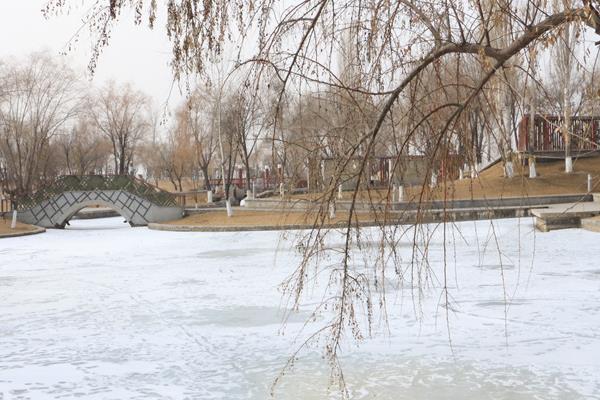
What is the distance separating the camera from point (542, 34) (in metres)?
2.66

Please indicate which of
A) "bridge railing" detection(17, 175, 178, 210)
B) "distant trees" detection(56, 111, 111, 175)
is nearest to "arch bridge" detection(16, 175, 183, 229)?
"bridge railing" detection(17, 175, 178, 210)

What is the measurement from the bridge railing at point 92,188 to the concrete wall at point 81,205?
0.16 m

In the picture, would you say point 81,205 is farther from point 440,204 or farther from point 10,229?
point 440,204

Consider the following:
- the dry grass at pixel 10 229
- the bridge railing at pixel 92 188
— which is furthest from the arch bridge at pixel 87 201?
the dry grass at pixel 10 229

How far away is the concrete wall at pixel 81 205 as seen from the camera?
27.0m

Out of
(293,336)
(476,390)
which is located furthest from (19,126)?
(476,390)

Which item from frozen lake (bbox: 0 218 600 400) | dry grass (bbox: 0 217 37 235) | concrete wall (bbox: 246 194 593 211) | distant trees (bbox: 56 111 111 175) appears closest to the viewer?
concrete wall (bbox: 246 194 593 211)

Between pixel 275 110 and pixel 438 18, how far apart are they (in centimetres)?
80

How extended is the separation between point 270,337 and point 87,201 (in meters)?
22.6

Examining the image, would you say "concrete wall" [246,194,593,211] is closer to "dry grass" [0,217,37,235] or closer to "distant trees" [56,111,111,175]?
"dry grass" [0,217,37,235]

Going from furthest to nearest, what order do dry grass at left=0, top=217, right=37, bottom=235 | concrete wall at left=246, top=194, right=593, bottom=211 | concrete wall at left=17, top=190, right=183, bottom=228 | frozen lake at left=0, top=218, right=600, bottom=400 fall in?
1. concrete wall at left=17, top=190, right=183, bottom=228
2. dry grass at left=0, top=217, right=37, bottom=235
3. frozen lake at left=0, top=218, right=600, bottom=400
4. concrete wall at left=246, top=194, right=593, bottom=211

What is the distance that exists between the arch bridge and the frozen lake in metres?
15.5

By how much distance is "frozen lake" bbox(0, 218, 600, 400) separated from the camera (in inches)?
186

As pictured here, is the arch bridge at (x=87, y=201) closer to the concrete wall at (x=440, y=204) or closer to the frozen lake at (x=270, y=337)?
the concrete wall at (x=440, y=204)
